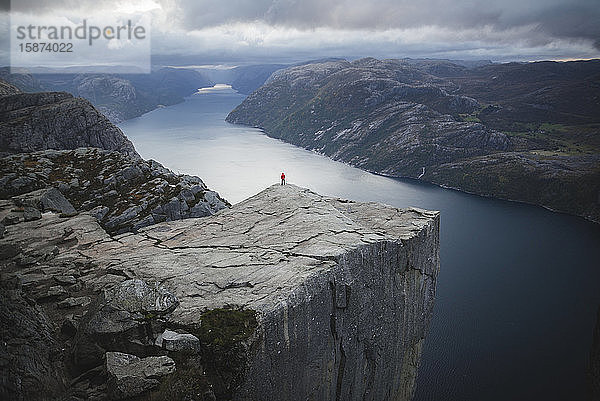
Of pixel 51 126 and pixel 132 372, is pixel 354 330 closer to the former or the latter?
pixel 132 372

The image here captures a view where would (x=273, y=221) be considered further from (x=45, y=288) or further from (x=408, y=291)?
(x=45, y=288)

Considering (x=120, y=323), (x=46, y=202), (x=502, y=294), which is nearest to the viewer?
(x=120, y=323)

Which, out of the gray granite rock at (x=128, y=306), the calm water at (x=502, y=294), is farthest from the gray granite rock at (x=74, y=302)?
the calm water at (x=502, y=294)

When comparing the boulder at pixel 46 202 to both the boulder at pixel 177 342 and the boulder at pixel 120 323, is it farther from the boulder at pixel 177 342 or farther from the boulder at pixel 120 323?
the boulder at pixel 177 342

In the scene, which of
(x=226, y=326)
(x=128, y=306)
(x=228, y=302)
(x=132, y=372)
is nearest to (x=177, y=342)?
(x=132, y=372)

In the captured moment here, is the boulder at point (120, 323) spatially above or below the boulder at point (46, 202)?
below

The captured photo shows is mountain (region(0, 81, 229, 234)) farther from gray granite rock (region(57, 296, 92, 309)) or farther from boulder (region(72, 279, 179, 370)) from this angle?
boulder (region(72, 279, 179, 370))

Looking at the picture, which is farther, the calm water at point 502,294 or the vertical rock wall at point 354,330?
the calm water at point 502,294
